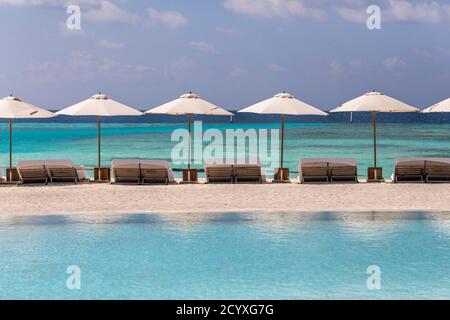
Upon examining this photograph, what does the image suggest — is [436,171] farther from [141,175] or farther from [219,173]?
[141,175]

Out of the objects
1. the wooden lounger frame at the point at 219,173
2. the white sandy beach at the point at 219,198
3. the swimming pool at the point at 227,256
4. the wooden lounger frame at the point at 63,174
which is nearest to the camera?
the swimming pool at the point at 227,256

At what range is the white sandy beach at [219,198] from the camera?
12.8 meters

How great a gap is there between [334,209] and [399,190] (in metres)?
3.14

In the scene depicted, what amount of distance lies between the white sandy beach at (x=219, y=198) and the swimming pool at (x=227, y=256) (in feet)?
1.99

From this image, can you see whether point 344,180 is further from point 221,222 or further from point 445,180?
point 221,222

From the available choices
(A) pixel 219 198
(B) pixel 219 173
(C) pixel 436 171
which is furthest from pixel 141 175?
(C) pixel 436 171

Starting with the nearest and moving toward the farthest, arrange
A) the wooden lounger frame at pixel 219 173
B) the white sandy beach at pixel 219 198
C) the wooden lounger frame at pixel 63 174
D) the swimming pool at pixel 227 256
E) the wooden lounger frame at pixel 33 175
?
the swimming pool at pixel 227 256
the white sandy beach at pixel 219 198
the wooden lounger frame at pixel 33 175
the wooden lounger frame at pixel 63 174
the wooden lounger frame at pixel 219 173

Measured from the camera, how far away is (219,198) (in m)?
14.2

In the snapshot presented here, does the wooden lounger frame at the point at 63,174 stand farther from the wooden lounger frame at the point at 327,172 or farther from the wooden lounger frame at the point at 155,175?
the wooden lounger frame at the point at 327,172

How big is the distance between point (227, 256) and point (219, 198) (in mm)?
4460

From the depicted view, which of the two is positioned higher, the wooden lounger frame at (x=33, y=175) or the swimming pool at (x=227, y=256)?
the wooden lounger frame at (x=33, y=175)

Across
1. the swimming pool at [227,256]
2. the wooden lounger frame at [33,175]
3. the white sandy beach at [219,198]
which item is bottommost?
the swimming pool at [227,256]

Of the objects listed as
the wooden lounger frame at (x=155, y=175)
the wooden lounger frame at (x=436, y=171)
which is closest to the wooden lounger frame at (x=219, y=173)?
the wooden lounger frame at (x=155, y=175)
